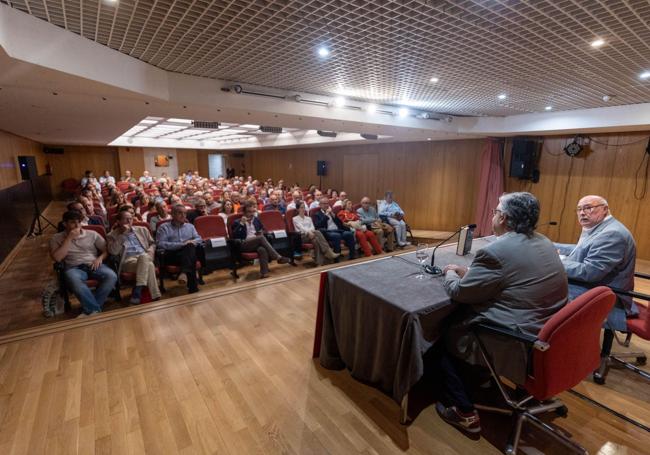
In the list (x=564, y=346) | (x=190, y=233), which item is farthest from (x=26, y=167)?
(x=564, y=346)

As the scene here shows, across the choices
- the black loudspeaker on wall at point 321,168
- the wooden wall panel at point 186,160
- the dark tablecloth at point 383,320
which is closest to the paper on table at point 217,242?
the dark tablecloth at point 383,320

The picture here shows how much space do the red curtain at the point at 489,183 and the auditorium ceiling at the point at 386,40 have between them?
3.27m

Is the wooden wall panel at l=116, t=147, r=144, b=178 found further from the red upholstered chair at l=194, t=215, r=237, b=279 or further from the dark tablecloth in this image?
the dark tablecloth

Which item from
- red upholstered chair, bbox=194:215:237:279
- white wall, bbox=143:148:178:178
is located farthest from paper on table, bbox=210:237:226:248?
white wall, bbox=143:148:178:178

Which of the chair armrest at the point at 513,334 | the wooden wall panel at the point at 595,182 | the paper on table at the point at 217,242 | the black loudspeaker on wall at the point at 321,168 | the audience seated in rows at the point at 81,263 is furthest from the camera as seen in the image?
the black loudspeaker on wall at the point at 321,168

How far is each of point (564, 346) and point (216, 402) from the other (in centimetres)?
216

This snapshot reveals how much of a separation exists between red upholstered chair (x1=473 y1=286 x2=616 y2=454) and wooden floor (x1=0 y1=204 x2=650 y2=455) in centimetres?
43

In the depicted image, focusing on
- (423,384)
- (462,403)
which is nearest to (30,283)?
(423,384)

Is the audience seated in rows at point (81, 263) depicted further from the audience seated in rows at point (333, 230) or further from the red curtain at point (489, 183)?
the red curtain at point (489, 183)

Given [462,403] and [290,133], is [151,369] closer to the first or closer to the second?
[462,403]

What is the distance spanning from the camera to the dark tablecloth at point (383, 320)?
187 cm

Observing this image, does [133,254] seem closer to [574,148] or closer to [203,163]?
[574,148]

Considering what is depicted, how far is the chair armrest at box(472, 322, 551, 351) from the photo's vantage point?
1.52m

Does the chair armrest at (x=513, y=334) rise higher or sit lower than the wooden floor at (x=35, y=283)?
higher
